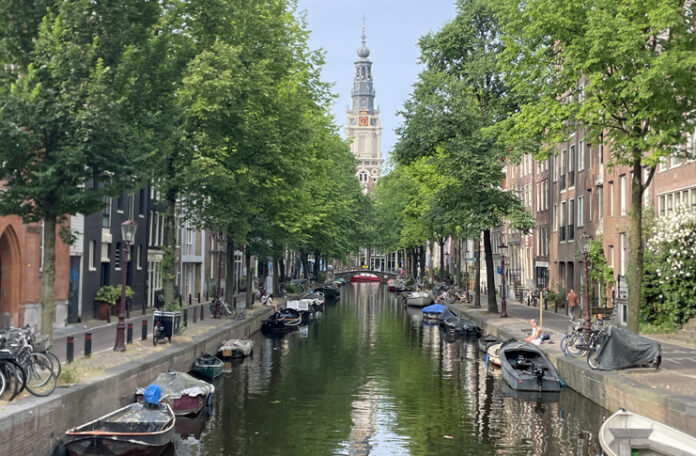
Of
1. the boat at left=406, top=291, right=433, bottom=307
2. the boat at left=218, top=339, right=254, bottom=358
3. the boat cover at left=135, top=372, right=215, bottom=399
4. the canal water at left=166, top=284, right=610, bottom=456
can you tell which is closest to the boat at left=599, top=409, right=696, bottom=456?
the canal water at left=166, top=284, right=610, bottom=456

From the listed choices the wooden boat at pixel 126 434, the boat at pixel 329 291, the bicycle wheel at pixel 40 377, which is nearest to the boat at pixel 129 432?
the wooden boat at pixel 126 434

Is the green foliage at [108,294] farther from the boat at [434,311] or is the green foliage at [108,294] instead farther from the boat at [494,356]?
the boat at [434,311]

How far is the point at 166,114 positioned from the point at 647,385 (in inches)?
651

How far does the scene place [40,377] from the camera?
1759 centimetres

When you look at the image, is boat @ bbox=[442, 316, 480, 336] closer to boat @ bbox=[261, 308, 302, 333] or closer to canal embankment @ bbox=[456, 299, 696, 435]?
boat @ bbox=[261, 308, 302, 333]

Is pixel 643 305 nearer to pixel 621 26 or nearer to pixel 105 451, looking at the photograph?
pixel 621 26

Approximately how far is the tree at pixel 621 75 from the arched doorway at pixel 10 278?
71.2 ft

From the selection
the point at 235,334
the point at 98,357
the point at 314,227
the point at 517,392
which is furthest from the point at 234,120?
the point at 314,227

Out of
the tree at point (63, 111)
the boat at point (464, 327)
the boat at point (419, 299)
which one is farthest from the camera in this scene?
the boat at point (419, 299)

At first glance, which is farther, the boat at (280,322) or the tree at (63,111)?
the boat at (280,322)

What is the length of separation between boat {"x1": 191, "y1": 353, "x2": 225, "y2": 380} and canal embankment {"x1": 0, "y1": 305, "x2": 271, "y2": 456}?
514 mm

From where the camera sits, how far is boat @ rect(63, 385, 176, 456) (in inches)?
626

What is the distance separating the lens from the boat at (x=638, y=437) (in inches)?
619

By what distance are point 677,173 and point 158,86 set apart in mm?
24555
